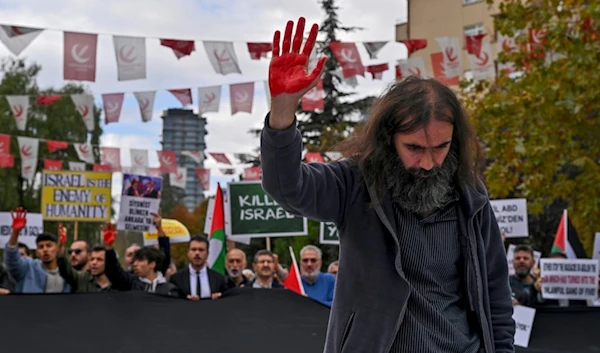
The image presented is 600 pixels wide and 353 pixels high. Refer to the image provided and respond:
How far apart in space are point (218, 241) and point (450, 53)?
796 centimetres

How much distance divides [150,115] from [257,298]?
11780 mm

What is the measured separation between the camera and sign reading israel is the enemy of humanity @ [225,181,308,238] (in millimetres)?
10477

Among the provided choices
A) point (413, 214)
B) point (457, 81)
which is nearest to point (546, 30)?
point (457, 81)

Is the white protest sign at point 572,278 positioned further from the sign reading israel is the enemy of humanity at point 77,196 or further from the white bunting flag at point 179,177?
the white bunting flag at point 179,177

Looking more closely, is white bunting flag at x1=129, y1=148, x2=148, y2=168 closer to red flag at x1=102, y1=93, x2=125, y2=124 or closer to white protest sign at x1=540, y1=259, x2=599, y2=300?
red flag at x1=102, y1=93, x2=125, y2=124

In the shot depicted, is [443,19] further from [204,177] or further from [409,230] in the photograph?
[409,230]

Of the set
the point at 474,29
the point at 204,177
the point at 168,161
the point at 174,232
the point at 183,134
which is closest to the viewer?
the point at 174,232

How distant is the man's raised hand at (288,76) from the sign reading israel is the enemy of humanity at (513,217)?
941 centimetres

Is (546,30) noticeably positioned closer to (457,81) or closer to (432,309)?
(457,81)

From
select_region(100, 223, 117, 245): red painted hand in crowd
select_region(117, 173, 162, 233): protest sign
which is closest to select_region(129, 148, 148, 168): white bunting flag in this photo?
select_region(117, 173, 162, 233): protest sign

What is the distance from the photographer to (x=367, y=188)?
3014 millimetres

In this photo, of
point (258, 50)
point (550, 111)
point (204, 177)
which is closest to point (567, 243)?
point (550, 111)

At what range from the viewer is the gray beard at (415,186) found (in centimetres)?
298

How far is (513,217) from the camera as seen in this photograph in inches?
466
